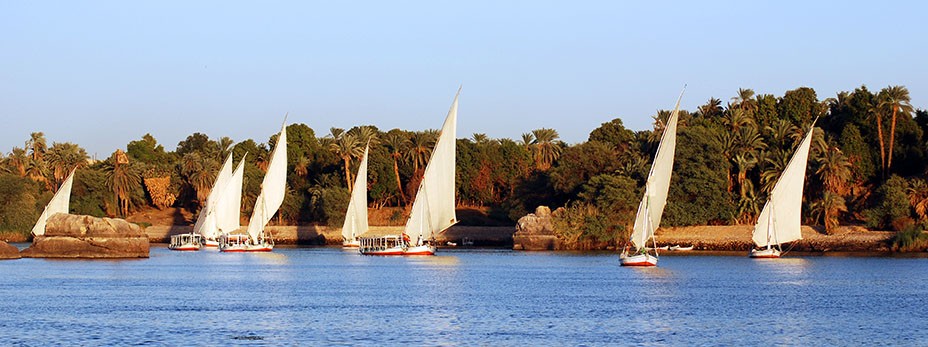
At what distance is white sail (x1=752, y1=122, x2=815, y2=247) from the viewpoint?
73750mm

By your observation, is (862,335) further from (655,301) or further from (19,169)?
(19,169)

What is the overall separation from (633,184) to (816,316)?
51445mm

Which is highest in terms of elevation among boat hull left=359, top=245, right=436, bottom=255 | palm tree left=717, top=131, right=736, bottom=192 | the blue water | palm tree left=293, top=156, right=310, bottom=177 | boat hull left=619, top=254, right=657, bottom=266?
palm tree left=293, top=156, right=310, bottom=177

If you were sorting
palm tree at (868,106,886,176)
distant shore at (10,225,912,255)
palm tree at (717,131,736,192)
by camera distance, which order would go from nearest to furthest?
distant shore at (10,225,912,255) < palm tree at (868,106,886,176) < palm tree at (717,131,736,192)

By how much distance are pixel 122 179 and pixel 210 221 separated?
20.8 metres

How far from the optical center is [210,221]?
99688 millimetres

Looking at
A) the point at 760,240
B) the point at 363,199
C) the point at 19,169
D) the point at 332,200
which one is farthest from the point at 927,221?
the point at 19,169

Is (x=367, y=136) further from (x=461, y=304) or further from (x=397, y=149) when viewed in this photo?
(x=461, y=304)

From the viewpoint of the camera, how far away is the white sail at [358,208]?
92375 mm

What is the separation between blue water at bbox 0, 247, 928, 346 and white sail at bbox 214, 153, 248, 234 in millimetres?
26958

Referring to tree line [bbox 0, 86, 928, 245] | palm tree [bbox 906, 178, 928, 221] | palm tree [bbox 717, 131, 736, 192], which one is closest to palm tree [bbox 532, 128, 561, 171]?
tree line [bbox 0, 86, 928, 245]

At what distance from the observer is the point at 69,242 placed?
66.9m

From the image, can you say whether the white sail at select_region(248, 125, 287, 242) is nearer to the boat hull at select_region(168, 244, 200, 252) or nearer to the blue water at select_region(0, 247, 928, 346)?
the boat hull at select_region(168, 244, 200, 252)

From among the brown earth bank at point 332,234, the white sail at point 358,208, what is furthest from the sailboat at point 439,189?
the brown earth bank at point 332,234
